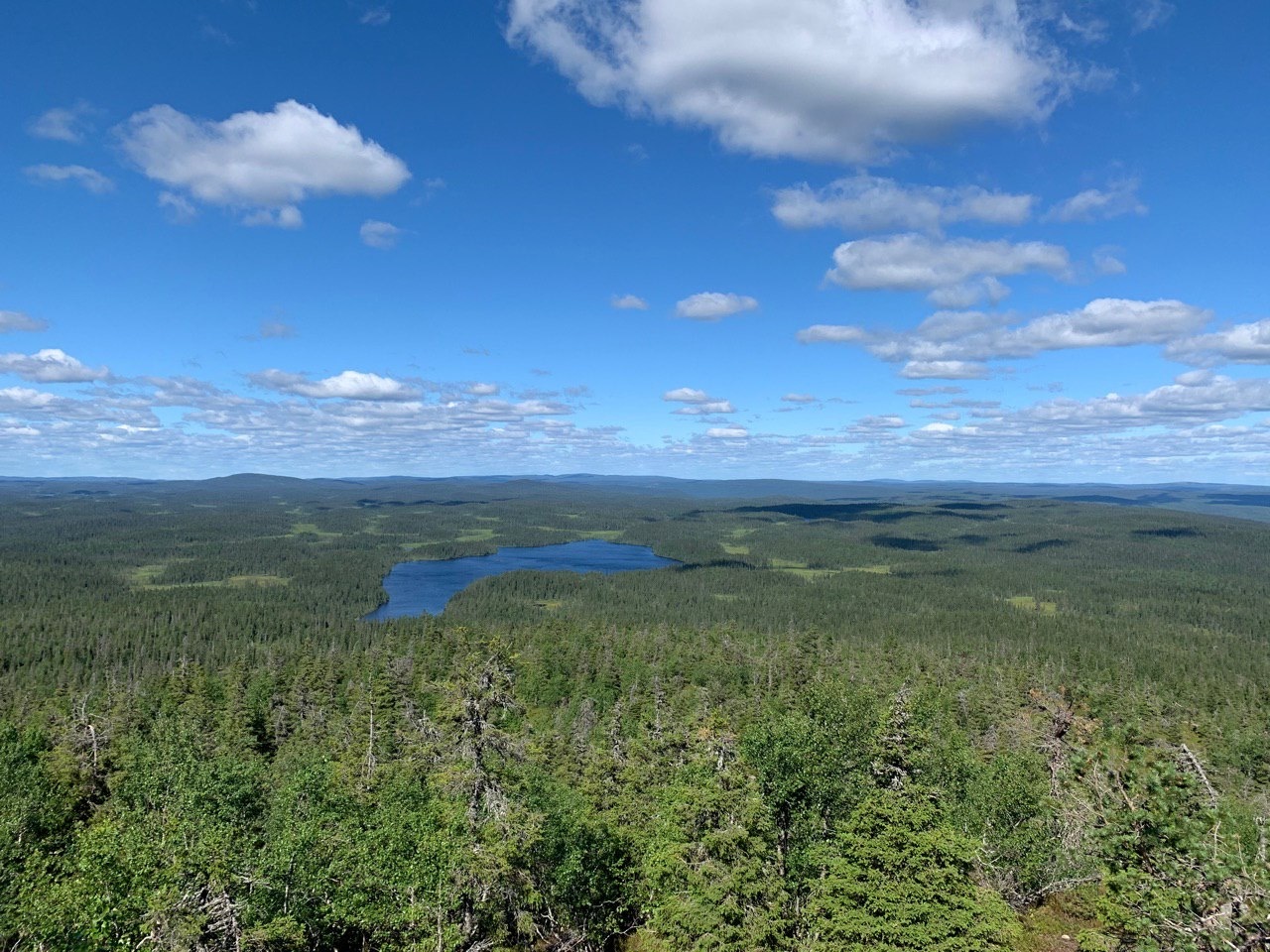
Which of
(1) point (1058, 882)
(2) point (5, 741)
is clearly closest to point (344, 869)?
(1) point (1058, 882)

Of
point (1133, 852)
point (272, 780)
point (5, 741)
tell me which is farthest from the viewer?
point (272, 780)

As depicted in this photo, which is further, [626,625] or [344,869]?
[626,625]

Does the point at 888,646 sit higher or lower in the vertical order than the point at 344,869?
lower

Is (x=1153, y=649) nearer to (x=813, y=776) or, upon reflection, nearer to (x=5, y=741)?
(x=813, y=776)

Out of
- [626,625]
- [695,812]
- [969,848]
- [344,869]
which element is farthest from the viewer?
[626,625]

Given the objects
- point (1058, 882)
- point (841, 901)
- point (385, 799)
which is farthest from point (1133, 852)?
point (385, 799)

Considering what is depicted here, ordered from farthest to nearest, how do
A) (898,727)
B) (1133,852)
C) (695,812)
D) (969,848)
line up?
(898,727), (695,812), (969,848), (1133,852)

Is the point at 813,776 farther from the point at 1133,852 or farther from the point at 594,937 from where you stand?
the point at 1133,852

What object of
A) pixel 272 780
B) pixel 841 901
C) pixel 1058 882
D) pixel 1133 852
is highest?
pixel 1133 852

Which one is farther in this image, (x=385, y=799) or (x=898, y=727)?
(x=385, y=799)
